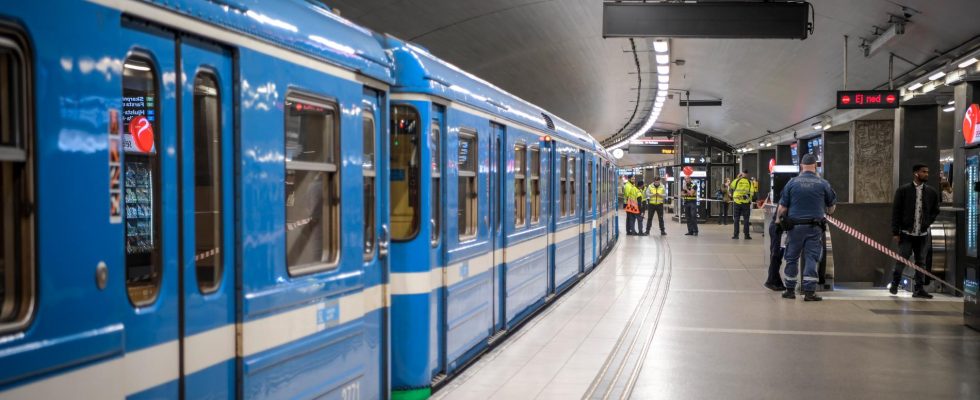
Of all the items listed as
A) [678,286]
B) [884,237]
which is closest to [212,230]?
[678,286]

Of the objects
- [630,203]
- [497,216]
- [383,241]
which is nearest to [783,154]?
[630,203]

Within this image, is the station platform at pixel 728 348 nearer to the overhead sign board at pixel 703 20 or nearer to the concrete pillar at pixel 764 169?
the overhead sign board at pixel 703 20

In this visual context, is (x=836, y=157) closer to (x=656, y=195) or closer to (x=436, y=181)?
(x=656, y=195)

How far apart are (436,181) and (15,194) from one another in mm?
4122

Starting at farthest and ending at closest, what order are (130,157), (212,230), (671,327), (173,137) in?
(671,327)
(130,157)
(212,230)
(173,137)

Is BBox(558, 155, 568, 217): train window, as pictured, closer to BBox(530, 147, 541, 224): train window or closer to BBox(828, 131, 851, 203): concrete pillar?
BBox(530, 147, 541, 224): train window

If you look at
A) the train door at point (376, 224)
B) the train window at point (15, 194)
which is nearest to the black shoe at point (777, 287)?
the train door at point (376, 224)

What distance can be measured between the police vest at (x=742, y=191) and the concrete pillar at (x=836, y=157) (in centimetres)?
284

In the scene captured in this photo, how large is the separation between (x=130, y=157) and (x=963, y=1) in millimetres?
11306

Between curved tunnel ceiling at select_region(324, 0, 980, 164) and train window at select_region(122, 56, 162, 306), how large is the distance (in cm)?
973

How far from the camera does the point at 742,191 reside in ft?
77.5

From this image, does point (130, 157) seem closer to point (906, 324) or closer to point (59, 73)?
point (59, 73)

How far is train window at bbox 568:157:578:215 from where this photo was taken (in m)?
13.3

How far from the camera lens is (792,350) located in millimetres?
8500
